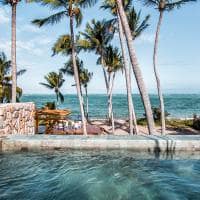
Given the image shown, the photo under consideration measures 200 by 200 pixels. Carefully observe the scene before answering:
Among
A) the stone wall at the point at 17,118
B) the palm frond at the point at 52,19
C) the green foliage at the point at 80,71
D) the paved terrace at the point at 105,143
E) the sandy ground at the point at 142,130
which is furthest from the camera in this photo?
the green foliage at the point at 80,71

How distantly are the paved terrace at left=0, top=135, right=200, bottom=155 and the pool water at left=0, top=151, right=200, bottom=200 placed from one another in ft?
0.72

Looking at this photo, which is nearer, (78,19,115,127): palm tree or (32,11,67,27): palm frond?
(32,11,67,27): palm frond

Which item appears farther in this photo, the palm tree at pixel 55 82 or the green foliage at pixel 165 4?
the palm tree at pixel 55 82

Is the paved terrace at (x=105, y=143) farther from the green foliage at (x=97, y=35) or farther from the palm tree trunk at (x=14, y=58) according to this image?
the green foliage at (x=97, y=35)

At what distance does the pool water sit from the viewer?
5.73 meters

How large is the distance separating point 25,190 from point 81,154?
264cm

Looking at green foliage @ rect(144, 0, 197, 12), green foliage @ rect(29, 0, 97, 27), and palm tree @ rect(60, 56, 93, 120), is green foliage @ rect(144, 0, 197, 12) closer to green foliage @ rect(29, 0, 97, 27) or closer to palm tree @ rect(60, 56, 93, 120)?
green foliage @ rect(29, 0, 97, 27)

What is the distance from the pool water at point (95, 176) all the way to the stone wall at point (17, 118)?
5.55ft

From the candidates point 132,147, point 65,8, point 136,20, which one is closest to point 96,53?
point 136,20

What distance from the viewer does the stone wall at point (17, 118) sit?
9952mm

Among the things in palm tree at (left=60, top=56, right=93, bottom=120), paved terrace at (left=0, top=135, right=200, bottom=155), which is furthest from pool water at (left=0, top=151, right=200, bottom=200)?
palm tree at (left=60, top=56, right=93, bottom=120)

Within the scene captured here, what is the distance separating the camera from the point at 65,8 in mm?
19078

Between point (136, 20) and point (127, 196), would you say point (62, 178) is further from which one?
point (136, 20)

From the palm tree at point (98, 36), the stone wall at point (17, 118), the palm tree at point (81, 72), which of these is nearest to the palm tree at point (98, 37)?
the palm tree at point (98, 36)
